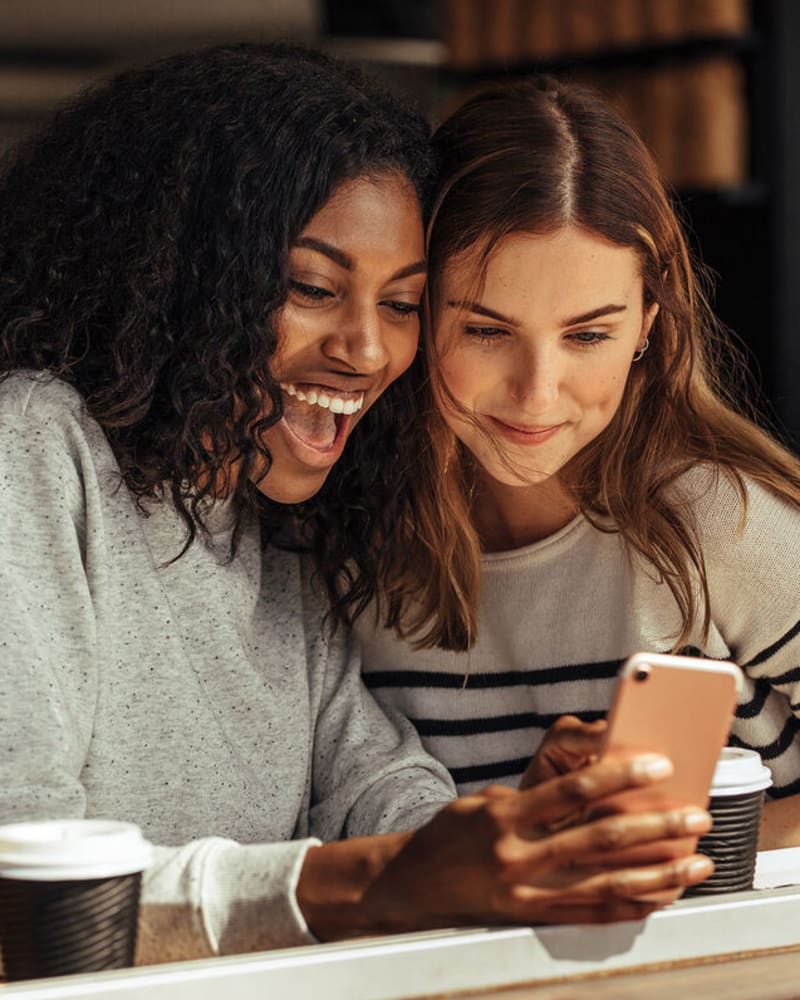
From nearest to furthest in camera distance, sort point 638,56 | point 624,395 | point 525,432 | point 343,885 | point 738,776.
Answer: point 343,885, point 738,776, point 525,432, point 624,395, point 638,56

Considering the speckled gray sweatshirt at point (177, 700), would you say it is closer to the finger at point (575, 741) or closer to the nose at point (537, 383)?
the finger at point (575, 741)

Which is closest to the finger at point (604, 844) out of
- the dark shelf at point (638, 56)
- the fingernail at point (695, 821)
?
the fingernail at point (695, 821)

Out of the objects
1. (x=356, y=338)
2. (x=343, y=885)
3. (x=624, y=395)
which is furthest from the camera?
(x=624, y=395)

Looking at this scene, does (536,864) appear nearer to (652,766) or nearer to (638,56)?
(652,766)

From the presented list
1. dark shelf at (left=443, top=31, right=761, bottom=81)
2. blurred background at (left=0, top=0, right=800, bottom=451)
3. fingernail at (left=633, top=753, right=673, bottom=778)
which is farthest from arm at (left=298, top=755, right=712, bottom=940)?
dark shelf at (left=443, top=31, right=761, bottom=81)

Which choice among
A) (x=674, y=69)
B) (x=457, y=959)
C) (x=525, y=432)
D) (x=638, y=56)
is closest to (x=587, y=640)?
(x=525, y=432)

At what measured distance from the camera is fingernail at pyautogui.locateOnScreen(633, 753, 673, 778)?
0.93m

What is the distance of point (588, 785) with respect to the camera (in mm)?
936

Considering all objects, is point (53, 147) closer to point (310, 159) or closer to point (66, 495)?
point (310, 159)

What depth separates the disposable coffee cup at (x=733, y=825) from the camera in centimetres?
114

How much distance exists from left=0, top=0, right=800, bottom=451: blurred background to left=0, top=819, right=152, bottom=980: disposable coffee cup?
2.69 meters

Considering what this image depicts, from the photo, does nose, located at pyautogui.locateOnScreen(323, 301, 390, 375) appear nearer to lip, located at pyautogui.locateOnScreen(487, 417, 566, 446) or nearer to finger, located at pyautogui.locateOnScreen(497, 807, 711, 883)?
lip, located at pyautogui.locateOnScreen(487, 417, 566, 446)

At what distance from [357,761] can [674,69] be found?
2.64 meters

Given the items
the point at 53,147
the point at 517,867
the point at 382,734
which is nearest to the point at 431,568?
the point at 382,734
